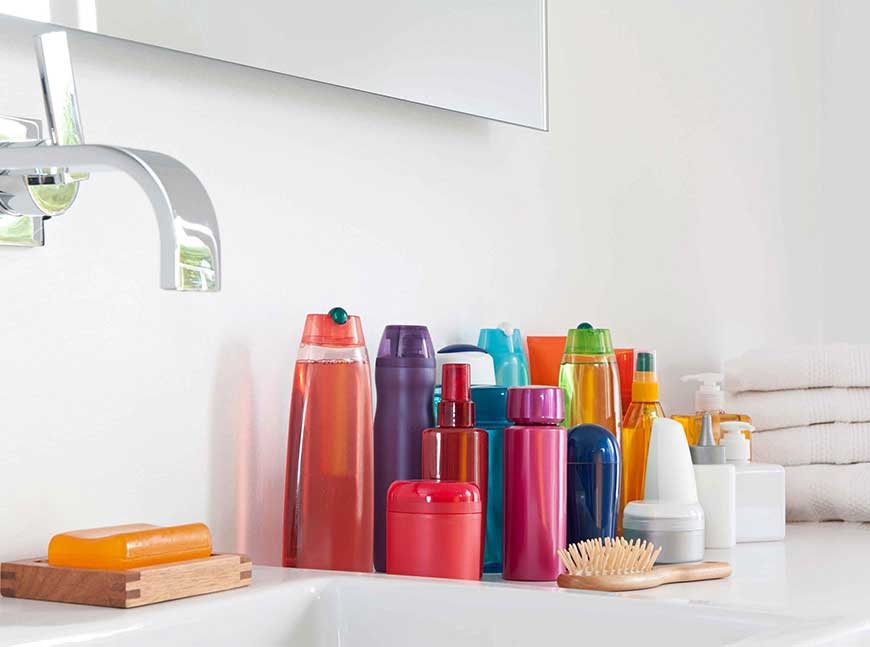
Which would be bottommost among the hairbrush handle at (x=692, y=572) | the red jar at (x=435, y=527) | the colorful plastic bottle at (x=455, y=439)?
the hairbrush handle at (x=692, y=572)

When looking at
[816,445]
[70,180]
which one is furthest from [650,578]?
[816,445]

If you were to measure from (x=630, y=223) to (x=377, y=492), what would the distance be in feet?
2.05

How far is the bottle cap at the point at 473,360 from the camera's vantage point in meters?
1.12

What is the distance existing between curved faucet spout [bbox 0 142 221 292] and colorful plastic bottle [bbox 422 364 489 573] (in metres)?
0.35

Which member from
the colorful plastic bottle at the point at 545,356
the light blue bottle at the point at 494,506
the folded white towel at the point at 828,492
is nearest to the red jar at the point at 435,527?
the light blue bottle at the point at 494,506

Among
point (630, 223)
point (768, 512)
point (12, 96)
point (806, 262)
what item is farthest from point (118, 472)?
point (806, 262)

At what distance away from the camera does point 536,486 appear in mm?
971

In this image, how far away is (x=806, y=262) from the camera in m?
1.91

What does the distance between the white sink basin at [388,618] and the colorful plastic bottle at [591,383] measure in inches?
13.4

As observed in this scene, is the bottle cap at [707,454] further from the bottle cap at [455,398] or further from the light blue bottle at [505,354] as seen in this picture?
the bottle cap at [455,398]

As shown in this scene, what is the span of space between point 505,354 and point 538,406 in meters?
0.23

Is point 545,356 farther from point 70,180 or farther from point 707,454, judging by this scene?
point 70,180

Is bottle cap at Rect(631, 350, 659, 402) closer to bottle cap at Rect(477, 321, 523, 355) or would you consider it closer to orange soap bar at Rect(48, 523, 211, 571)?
bottle cap at Rect(477, 321, 523, 355)

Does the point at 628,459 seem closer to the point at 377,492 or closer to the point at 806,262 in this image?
the point at 377,492
